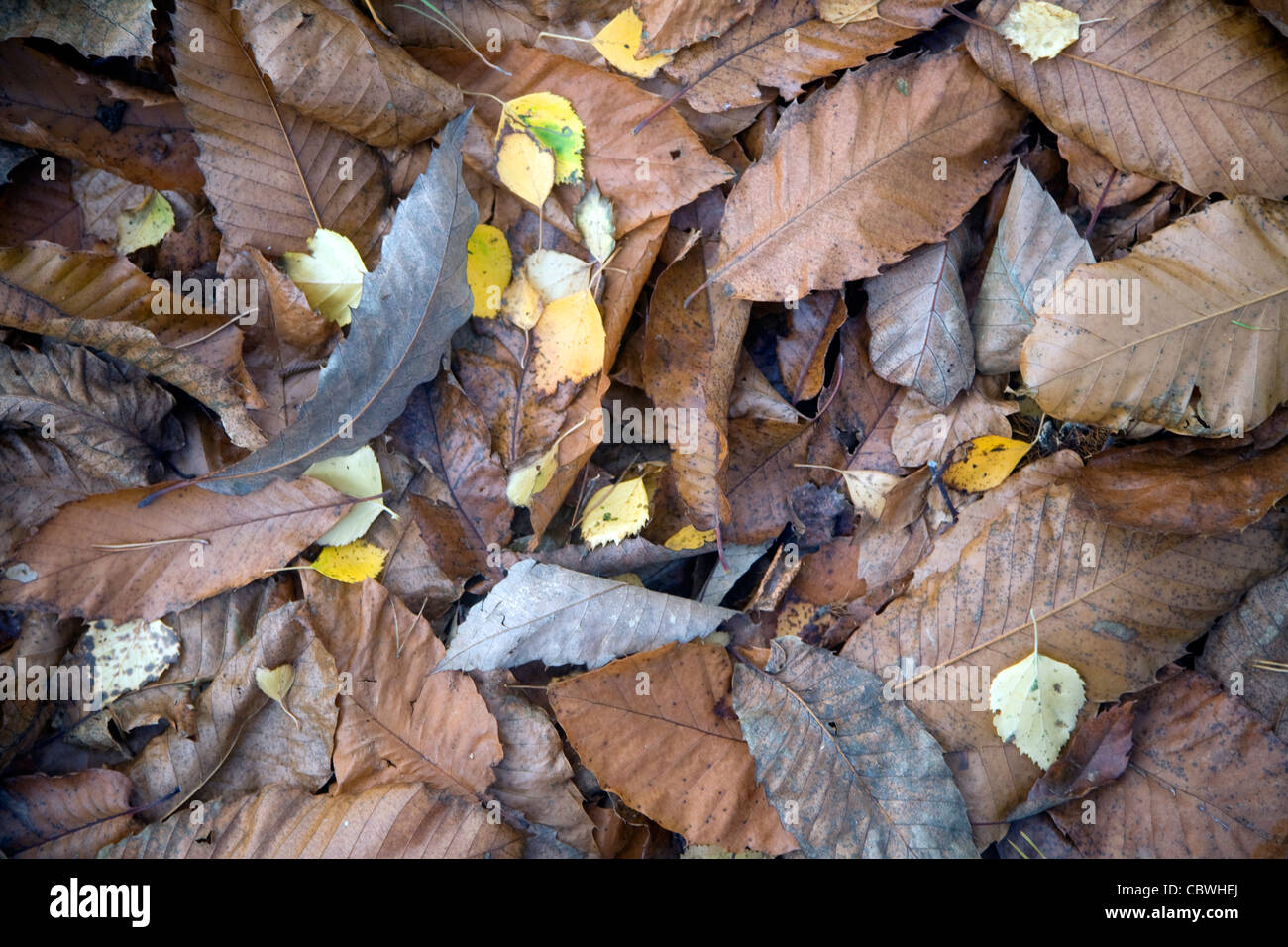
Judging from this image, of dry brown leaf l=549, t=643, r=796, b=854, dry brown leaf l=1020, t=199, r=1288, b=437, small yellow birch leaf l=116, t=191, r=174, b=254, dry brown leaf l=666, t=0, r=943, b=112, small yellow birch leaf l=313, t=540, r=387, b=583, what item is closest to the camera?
dry brown leaf l=1020, t=199, r=1288, b=437

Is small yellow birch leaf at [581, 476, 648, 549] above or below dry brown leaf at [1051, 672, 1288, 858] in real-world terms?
above

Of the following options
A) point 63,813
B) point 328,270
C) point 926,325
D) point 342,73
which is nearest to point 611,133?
point 342,73

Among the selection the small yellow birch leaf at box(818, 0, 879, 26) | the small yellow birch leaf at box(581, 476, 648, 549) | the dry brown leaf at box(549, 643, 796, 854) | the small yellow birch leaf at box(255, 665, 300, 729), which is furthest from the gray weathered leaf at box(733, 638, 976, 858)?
the small yellow birch leaf at box(818, 0, 879, 26)

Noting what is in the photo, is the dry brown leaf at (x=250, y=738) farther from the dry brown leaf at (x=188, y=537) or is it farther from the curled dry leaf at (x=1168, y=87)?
the curled dry leaf at (x=1168, y=87)

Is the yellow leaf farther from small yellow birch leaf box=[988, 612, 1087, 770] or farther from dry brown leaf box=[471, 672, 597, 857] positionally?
small yellow birch leaf box=[988, 612, 1087, 770]

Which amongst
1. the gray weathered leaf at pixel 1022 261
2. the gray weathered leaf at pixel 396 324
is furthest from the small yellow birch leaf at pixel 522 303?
the gray weathered leaf at pixel 1022 261

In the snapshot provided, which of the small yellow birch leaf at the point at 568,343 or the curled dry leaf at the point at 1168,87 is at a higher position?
the curled dry leaf at the point at 1168,87
